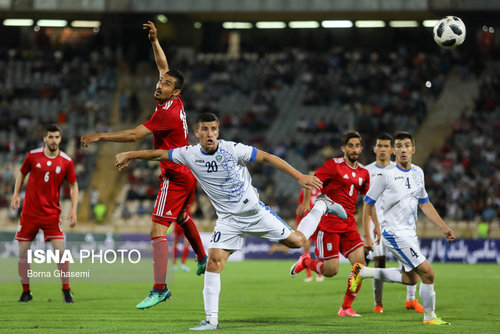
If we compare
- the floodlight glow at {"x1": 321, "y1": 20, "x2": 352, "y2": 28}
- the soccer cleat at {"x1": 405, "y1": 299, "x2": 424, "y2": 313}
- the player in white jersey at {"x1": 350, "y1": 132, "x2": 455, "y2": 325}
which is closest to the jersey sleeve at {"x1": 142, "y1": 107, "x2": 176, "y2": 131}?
the player in white jersey at {"x1": 350, "y1": 132, "x2": 455, "y2": 325}

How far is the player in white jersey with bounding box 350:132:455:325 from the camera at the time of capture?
36.1ft

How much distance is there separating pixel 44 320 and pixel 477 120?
2947 centimetres

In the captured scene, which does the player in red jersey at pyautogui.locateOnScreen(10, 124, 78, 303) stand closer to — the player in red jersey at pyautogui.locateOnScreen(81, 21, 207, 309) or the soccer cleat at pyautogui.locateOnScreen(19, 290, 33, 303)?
the soccer cleat at pyautogui.locateOnScreen(19, 290, 33, 303)

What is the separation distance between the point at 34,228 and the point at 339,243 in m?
5.07

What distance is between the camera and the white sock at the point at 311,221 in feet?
33.7

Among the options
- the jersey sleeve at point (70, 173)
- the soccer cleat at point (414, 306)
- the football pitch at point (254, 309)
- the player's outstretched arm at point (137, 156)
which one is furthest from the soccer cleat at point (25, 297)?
the soccer cleat at point (414, 306)

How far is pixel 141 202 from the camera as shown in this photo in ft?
110

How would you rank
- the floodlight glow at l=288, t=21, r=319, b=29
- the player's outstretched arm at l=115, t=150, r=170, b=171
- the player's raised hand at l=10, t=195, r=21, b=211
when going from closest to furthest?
the player's outstretched arm at l=115, t=150, r=170, b=171 < the player's raised hand at l=10, t=195, r=21, b=211 < the floodlight glow at l=288, t=21, r=319, b=29

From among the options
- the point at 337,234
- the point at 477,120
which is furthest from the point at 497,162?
the point at 337,234

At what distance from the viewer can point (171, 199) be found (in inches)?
434

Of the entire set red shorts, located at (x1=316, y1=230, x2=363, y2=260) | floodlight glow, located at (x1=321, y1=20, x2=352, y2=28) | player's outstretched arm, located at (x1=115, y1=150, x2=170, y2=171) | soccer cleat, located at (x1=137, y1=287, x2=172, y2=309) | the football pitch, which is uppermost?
floodlight glow, located at (x1=321, y1=20, x2=352, y2=28)

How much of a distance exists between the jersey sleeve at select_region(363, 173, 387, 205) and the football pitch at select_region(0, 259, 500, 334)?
1.71 metres

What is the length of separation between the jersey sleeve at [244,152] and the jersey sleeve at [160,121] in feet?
4.67

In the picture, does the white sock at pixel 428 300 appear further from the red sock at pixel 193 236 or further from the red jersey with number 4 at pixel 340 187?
the red sock at pixel 193 236
